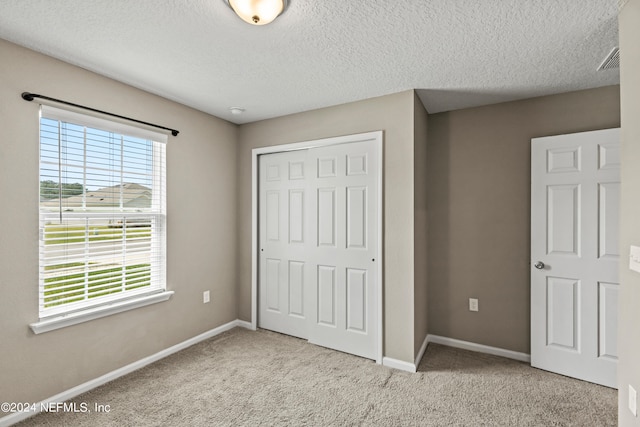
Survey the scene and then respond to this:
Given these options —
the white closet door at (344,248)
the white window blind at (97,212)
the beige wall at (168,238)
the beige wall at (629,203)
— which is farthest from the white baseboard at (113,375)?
the beige wall at (629,203)

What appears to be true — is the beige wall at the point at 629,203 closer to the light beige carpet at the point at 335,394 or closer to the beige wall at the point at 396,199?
the light beige carpet at the point at 335,394

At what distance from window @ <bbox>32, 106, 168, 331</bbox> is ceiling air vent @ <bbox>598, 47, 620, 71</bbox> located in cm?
350

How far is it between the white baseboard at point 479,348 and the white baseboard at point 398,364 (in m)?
0.71

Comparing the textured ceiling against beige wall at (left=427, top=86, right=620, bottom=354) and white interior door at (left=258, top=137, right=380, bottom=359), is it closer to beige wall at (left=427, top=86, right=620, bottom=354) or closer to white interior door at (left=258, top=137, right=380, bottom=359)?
beige wall at (left=427, top=86, right=620, bottom=354)

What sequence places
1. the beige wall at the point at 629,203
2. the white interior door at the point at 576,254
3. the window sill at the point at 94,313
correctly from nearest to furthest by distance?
the beige wall at the point at 629,203
the window sill at the point at 94,313
the white interior door at the point at 576,254

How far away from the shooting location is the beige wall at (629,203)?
149 cm

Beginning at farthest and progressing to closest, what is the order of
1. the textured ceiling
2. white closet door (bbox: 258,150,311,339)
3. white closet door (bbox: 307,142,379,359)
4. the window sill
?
white closet door (bbox: 258,150,311,339) → white closet door (bbox: 307,142,379,359) → the window sill → the textured ceiling

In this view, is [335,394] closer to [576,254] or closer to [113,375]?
[113,375]

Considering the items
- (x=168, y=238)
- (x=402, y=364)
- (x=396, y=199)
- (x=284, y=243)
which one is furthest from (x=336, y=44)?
(x=402, y=364)

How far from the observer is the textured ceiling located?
5.39 ft

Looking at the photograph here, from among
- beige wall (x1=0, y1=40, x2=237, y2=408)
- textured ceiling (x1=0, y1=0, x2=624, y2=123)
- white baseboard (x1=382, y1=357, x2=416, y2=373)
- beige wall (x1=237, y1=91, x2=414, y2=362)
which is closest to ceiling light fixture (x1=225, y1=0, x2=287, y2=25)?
textured ceiling (x1=0, y1=0, x2=624, y2=123)

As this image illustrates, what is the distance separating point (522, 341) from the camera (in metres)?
2.88

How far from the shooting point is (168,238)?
9.77 feet

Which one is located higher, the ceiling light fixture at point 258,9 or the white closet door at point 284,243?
the ceiling light fixture at point 258,9
